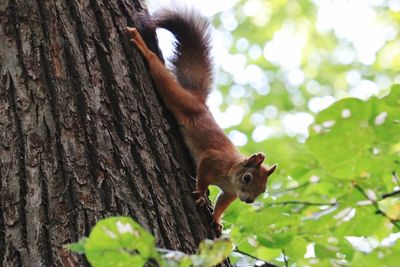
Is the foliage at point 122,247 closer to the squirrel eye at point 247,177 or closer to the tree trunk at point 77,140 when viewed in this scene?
the tree trunk at point 77,140

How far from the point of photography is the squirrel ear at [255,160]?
339cm

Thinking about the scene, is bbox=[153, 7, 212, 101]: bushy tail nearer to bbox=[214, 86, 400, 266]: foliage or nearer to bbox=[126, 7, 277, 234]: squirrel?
bbox=[126, 7, 277, 234]: squirrel

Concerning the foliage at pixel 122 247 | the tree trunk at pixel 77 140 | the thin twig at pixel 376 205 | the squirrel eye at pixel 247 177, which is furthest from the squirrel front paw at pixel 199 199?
the squirrel eye at pixel 247 177

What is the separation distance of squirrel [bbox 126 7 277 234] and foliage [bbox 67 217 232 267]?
6.16ft

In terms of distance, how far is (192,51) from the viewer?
11.2 feet

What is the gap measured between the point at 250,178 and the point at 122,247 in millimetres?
2371

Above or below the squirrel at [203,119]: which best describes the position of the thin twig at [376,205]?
below

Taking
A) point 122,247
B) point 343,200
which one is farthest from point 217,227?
point 122,247

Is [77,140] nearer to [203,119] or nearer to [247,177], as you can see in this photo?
[203,119]

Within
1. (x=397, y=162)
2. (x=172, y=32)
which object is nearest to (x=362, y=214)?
(x=397, y=162)

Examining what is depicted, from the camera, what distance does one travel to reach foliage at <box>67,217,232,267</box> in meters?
1.04

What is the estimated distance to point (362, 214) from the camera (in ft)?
5.37

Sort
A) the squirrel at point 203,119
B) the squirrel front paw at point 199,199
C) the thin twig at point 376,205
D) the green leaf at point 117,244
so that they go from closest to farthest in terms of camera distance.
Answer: the green leaf at point 117,244
the thin twig at point 376,205
the squirrel front paw at point 199,199
the squirrel at point 203,119

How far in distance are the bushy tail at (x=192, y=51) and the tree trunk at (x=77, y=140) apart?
3.32 ft
